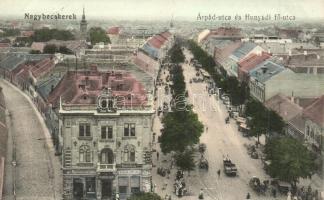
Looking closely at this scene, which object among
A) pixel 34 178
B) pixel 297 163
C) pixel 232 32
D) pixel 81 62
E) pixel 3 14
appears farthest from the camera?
pixel 232 32

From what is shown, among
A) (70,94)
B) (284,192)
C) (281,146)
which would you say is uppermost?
(70,94)

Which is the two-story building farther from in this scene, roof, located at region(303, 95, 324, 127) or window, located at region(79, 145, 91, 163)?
roof, located at region(303, 95, 324, 127)

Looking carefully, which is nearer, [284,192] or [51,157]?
[284,192]

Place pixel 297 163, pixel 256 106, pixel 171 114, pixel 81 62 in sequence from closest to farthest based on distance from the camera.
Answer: pixel 297 163
pixel 171 114
pixel 256 106
pixel 81 62

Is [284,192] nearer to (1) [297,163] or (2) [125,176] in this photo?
(1) [297,163]

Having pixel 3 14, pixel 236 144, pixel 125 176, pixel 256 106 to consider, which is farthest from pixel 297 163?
pixel 3 14

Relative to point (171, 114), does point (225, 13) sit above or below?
above

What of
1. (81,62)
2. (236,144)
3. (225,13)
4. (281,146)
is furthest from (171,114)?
(81,62)

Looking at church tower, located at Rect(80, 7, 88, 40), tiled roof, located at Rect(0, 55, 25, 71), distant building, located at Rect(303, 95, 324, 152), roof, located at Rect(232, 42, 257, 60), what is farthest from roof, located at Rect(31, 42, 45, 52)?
distant building, located at Rect(303, 95, 324, 152)
